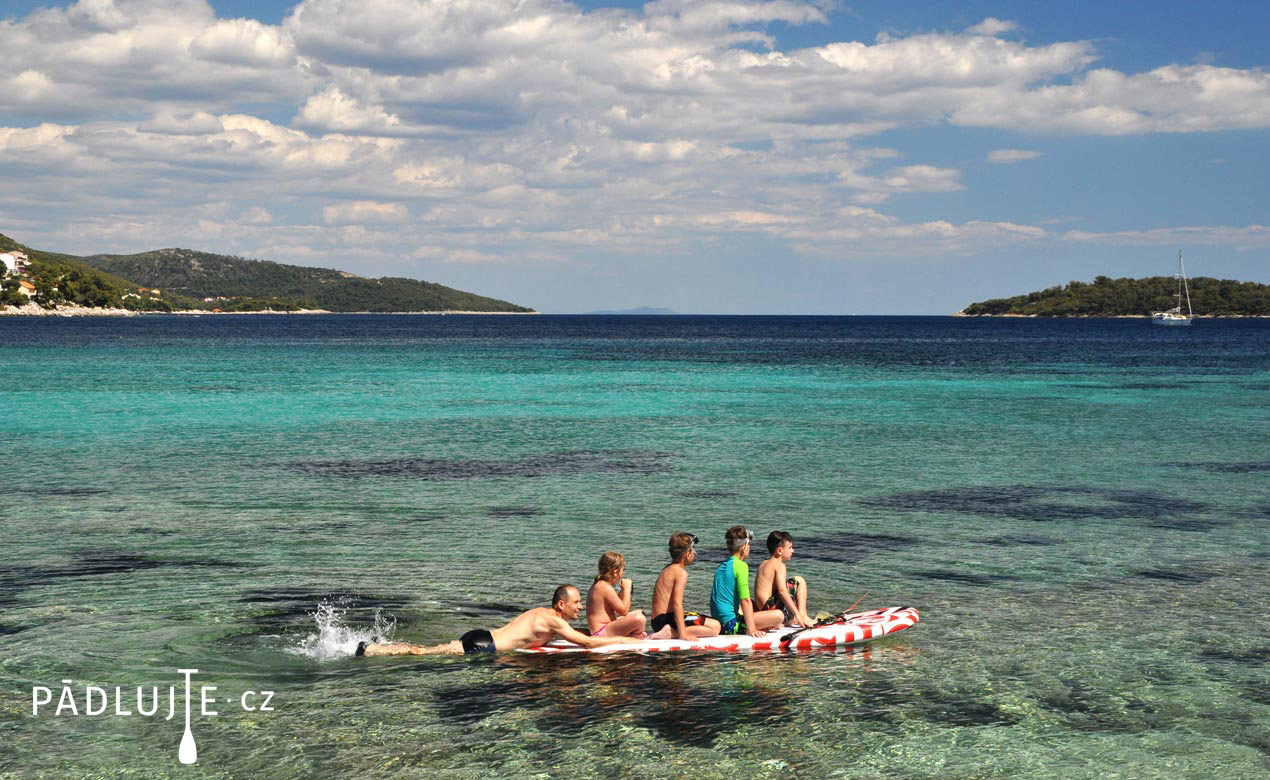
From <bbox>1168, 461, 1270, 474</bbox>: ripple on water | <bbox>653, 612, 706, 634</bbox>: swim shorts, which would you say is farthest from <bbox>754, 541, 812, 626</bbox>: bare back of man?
<bbox>1168, 461, 1270, 474</bbox>: ripple on water

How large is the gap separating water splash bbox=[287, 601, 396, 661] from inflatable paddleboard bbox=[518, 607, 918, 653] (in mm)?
2335

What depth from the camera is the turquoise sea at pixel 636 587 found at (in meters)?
11.5

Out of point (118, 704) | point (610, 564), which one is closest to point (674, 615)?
point (610, 564)

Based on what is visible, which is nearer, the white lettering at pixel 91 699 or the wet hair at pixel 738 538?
the white lettering at pixel 91 699

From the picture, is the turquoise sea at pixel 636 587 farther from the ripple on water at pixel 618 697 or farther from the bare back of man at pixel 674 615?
the bare back of man at pixel 674 615

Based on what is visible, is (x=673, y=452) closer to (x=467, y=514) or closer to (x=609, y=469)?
(x=609, y=469)

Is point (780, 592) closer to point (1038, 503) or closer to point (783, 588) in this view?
point (783, 588)

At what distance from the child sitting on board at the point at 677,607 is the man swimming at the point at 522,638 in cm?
61

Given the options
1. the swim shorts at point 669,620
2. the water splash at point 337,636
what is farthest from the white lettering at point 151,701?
the swim shorts at point 669,620

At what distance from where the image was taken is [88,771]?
1066cm

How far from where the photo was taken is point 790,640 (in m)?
14.9

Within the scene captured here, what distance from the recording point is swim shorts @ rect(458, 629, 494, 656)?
14383mm

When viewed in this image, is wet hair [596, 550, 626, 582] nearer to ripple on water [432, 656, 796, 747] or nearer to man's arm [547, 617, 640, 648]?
man's arm [547, 617, 640, 648]

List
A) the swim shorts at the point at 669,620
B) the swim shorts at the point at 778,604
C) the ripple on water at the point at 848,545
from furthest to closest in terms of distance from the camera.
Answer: the ripple on water at the point at 848,545 → the swim shorts at the point at 778,604 → the swim shorts at the point at 669,620
